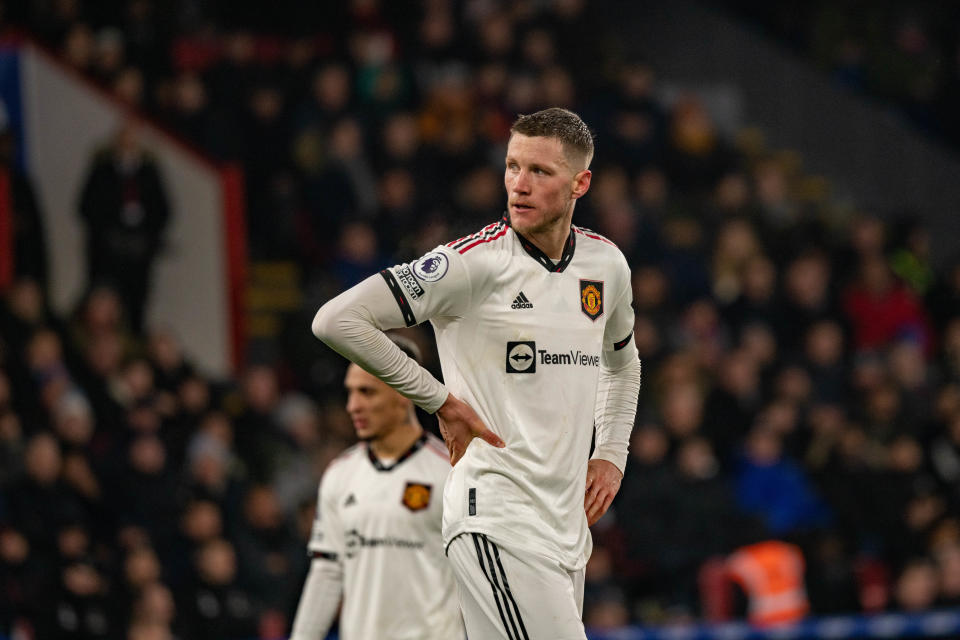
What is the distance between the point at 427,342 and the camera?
36.7ft

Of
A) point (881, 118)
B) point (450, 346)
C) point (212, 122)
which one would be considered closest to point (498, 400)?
point (450, 346)

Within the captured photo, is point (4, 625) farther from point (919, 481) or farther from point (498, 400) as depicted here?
point (919, 481)

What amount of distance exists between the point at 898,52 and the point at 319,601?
13552 mm

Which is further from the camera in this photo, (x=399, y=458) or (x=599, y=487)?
(x=399, y=458)

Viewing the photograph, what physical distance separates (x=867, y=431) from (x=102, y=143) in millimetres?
6896

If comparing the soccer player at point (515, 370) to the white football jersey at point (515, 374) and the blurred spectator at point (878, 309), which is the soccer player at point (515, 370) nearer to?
the white football jersey at point (515, 374)

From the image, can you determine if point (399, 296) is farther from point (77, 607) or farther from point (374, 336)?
point (77, 607)

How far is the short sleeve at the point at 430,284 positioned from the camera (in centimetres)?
514

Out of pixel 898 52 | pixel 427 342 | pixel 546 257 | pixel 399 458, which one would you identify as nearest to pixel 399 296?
pixel 546 257

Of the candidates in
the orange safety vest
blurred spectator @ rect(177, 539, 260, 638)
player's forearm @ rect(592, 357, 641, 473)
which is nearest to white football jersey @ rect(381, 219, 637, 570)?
player's forearm @ rect(592, 357, 641, 473)

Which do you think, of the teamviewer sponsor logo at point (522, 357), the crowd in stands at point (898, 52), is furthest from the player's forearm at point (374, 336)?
the crowd in stands at point (898, 52)

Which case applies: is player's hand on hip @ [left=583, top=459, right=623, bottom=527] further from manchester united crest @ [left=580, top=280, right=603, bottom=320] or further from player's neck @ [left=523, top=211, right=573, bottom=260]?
player's neck @ [left=523, top=211, right=573, bottom=260]

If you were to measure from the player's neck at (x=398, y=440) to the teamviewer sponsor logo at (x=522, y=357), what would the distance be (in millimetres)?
2035

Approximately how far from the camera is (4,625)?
357 inches
